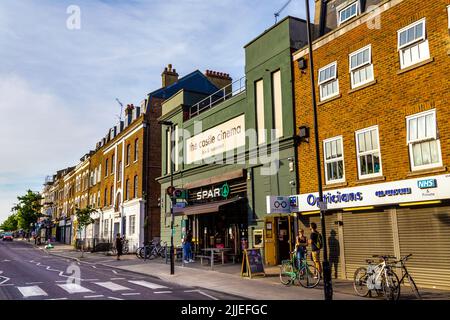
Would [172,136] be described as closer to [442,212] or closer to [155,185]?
[155,185]

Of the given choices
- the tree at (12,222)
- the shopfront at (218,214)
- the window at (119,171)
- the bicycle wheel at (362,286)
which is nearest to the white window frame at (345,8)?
the shopfront at (218,214)

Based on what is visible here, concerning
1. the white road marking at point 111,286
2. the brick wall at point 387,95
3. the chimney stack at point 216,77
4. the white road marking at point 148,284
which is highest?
the chimney stack at point 216,77

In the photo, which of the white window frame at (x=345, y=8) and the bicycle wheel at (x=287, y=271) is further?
the white window frame at (x=345, y=8)

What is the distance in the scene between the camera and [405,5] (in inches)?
514

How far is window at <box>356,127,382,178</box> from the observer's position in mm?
13737

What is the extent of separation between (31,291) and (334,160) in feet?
37.7

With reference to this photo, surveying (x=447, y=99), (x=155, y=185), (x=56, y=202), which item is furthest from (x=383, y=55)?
(x=56, y=202)

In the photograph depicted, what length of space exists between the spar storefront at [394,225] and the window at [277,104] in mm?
4102

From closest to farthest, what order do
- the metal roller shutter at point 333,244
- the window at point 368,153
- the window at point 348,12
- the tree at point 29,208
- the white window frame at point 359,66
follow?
the window at point 368,153 < the white window frame at point 359,66 < the metal roller shutter at point 333,244 < the window at point 348,12 < the tree at point 29,208

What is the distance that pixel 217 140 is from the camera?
2295cm

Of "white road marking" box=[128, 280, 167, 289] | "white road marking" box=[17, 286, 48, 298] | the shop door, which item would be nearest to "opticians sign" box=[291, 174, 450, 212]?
the shop door

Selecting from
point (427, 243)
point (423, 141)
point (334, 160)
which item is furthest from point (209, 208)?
point (423, 141)

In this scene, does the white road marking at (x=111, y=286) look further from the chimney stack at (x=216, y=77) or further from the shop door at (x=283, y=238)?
the chimney stack at (x=216, y=77)

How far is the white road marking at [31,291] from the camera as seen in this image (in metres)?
11.4
